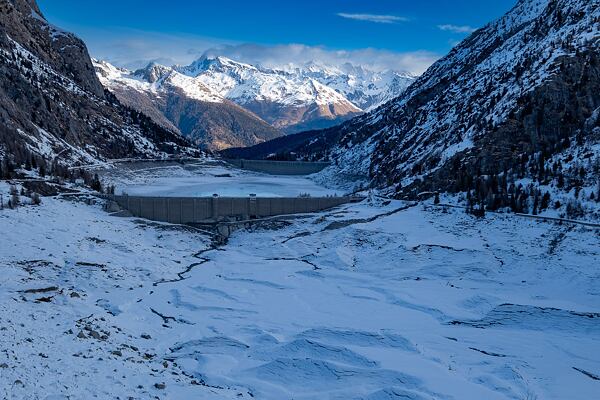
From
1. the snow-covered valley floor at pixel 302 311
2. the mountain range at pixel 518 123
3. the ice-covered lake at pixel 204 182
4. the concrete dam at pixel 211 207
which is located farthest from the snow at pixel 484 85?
the snow-covered valley floor at pixel 302 311

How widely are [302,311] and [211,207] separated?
28.5 metres

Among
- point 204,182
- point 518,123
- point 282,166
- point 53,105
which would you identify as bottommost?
point 204,182

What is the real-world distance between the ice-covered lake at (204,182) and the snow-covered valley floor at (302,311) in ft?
124

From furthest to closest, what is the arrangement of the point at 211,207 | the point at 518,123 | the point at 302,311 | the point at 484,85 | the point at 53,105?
1. the point at 53,105
2. the point at 484,85
3. the point at 518,123
4. the point at 211,207
5. the point at 302,311

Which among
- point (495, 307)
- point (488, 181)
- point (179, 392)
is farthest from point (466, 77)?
point (179, 392)

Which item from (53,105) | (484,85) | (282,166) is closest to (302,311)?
(484,85)

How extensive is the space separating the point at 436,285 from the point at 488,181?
19.8 metres

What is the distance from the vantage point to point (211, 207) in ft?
183

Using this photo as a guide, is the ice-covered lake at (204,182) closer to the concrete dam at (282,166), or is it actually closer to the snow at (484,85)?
the concrete dam at (282,166)

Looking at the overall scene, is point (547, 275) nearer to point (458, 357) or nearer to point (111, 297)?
point (458, 357)

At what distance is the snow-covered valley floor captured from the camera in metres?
18.6

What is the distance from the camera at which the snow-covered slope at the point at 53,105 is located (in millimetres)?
77812

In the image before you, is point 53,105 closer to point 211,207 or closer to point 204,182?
point 204,182

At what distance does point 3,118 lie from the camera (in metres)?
71.9
